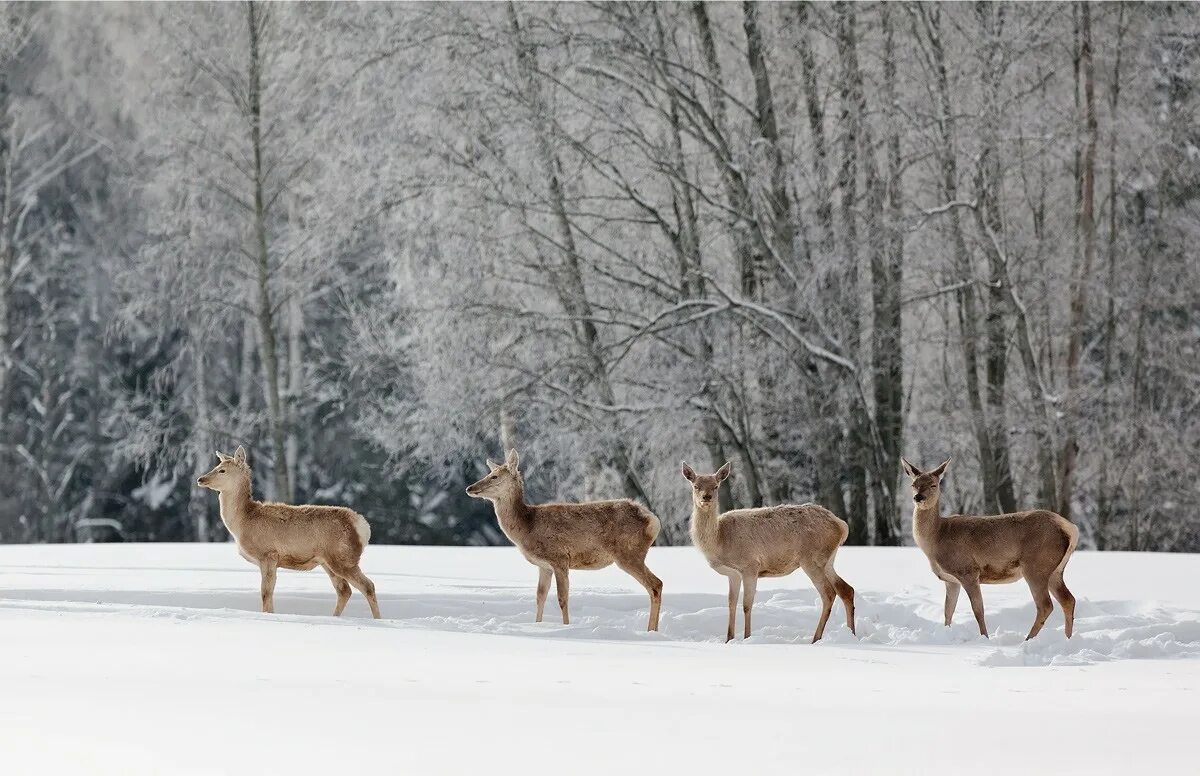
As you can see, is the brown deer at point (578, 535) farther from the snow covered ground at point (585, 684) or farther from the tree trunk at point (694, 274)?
the tree trunk at point (694, 274)

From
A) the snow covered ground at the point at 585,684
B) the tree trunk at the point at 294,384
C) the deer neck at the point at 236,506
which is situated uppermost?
the tree trunk at the point at 294,384

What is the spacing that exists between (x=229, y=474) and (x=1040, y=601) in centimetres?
537

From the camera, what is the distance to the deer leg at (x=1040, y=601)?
30.9 feet

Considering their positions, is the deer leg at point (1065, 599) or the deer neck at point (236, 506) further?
the deer neck at point (236, 506)

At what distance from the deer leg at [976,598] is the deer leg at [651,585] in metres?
1.92

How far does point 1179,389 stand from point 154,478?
17268mm

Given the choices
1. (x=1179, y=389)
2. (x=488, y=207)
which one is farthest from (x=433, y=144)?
(x=1179, y=389)

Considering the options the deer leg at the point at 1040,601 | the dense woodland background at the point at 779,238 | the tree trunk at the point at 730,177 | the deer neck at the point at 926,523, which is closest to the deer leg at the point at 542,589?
the deer neck at the point at 926,523

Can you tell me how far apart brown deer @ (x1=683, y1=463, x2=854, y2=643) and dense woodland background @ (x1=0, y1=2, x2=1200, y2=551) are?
7557 millimetres

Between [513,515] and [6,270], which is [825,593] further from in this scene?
[6,270]

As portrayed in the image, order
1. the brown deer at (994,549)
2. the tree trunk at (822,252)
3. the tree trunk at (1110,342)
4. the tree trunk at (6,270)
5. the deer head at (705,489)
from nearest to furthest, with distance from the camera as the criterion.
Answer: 1. the brown deer at (994,549)
2. the deer head at (705,489)
3. the tree trunk at (822,252)
4. the tree trunk at (1110,342)
5. the tree trunk at (6,270)

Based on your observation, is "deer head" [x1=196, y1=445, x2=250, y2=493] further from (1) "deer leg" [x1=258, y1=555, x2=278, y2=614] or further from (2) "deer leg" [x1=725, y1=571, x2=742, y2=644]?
(2) "deer leg" [x1=725, y1=571, x2=742, y2=644]

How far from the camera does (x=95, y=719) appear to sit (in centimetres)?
507

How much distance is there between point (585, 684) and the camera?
20.7 ft
